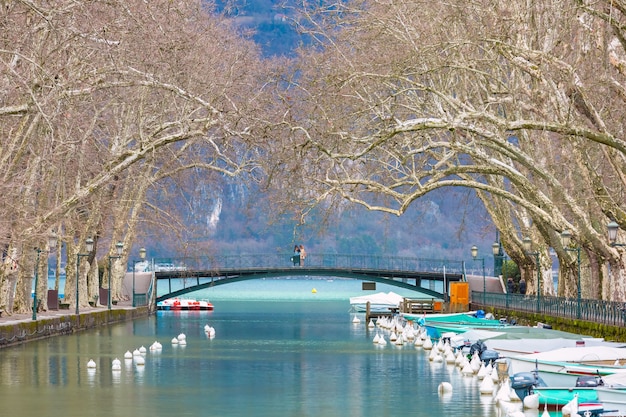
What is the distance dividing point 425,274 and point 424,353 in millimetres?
40176

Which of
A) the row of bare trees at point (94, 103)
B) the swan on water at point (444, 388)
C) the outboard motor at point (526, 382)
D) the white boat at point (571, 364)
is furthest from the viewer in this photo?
the row of bare trees at point (94, 103)

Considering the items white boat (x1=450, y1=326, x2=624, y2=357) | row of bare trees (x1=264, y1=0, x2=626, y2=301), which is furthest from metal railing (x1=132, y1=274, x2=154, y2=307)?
white boat (x1=450, y1=326, x2=624, y2=357)

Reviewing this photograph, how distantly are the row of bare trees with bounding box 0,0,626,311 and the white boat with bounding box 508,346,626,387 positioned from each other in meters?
6.14

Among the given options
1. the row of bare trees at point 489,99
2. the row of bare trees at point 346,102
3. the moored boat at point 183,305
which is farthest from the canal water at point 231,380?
the moored boat at point 183,305

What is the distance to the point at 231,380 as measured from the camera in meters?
37.7

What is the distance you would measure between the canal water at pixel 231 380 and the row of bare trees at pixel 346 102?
4229mm

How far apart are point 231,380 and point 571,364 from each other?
1068cm

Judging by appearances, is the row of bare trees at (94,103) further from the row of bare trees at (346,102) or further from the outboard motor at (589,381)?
the outboard motor at (589,381)

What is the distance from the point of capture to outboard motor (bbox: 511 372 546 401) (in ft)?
99.9

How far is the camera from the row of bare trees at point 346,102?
38.0m

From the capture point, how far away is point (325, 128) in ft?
162

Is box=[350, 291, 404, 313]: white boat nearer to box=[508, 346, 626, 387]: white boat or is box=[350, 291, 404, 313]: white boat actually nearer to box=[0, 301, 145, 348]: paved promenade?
box=[0, 301, 145, 348]: paved promenade

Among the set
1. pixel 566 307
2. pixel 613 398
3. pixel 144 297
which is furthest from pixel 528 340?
pixel 144 297

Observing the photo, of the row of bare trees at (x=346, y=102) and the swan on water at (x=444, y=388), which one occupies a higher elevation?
the row of bare trees at (x=346, y=102)
